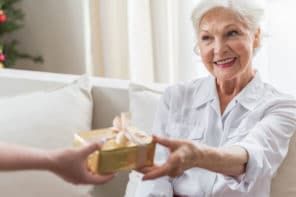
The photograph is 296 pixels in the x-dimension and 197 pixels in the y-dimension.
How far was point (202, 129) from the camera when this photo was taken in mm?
1642

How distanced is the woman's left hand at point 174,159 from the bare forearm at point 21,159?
26cm

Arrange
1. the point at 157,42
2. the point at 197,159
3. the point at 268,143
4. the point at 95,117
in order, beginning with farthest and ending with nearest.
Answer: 1. the point at 157,42
2. the point at 95,117
3. the point at 268,143
4. the point at 197,159

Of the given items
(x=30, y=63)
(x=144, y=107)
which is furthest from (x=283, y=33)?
(x=30, y=63)

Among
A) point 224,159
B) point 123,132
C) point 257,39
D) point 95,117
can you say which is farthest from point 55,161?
point 95,117

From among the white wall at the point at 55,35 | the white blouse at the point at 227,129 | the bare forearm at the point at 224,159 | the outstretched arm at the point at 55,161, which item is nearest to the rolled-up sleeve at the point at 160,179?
the white blouse at the point at 227,129

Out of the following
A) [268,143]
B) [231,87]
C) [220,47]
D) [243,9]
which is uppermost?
[243,9]

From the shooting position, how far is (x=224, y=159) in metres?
1.34

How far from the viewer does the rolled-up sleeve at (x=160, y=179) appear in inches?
63.1

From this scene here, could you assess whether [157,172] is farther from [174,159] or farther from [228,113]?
[228,113]

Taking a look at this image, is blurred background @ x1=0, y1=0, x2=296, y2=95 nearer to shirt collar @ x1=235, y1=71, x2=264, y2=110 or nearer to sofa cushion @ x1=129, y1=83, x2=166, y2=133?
sofa cushion @ x1=129, y1=83, x2=166, y2=133

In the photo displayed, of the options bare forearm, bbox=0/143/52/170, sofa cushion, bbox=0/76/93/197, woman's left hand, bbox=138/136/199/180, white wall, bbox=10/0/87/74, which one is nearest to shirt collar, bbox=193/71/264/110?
woman's left hand, bbox=138/136/199/180

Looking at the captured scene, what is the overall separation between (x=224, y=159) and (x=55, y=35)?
2.36 metres

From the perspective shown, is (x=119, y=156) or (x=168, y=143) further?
(x=168, y=143)

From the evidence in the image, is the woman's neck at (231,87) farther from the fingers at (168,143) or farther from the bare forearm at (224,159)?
the fingers at (168,143)
